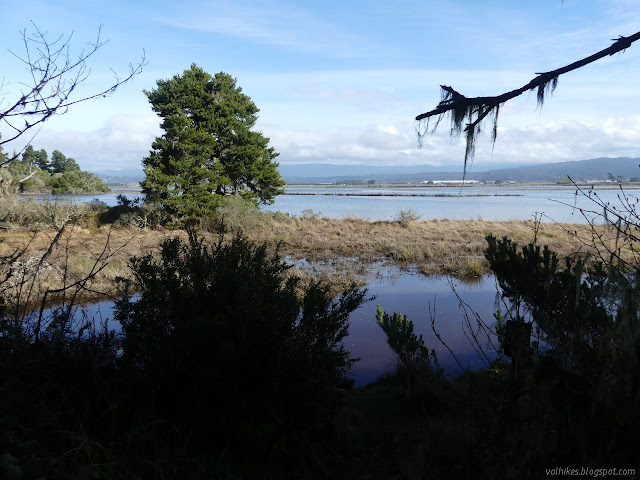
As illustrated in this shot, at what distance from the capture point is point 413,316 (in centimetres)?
1107

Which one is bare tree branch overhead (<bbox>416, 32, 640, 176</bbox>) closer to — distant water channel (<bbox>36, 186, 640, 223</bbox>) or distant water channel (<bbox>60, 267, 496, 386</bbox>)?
distant water channel (<bbox>60, 267, 496, 386</bbox>)

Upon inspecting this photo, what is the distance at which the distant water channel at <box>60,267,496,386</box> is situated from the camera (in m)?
7.65

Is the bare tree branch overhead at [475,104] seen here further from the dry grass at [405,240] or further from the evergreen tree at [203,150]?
the evergreen tree at [203,150]

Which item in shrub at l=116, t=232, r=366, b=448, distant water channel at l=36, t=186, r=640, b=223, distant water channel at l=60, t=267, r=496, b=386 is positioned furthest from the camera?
distant water channel at l=36, t=186, r=640, b=223

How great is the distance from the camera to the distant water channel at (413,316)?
25.1 feet

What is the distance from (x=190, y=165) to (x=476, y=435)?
86.8 ft

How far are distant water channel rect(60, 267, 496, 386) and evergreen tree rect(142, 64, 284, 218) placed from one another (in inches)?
569

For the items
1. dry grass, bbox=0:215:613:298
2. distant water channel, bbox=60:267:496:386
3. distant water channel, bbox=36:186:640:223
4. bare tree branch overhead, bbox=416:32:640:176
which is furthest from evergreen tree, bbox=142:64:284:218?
bare tree branch overhead, bbox=416:32:640:176

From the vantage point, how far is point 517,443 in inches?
74.9

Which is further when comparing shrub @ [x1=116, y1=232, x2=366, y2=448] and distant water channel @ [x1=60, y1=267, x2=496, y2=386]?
distant water channel @ [x1=60, y1=267, x2=496, y2=386]

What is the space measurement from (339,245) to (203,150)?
35.9 ft

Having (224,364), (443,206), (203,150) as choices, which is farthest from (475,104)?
(443,206)

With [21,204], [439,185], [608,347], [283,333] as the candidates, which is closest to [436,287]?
[283,333]

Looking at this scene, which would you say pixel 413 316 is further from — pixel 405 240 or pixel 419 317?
pixel 405 240
